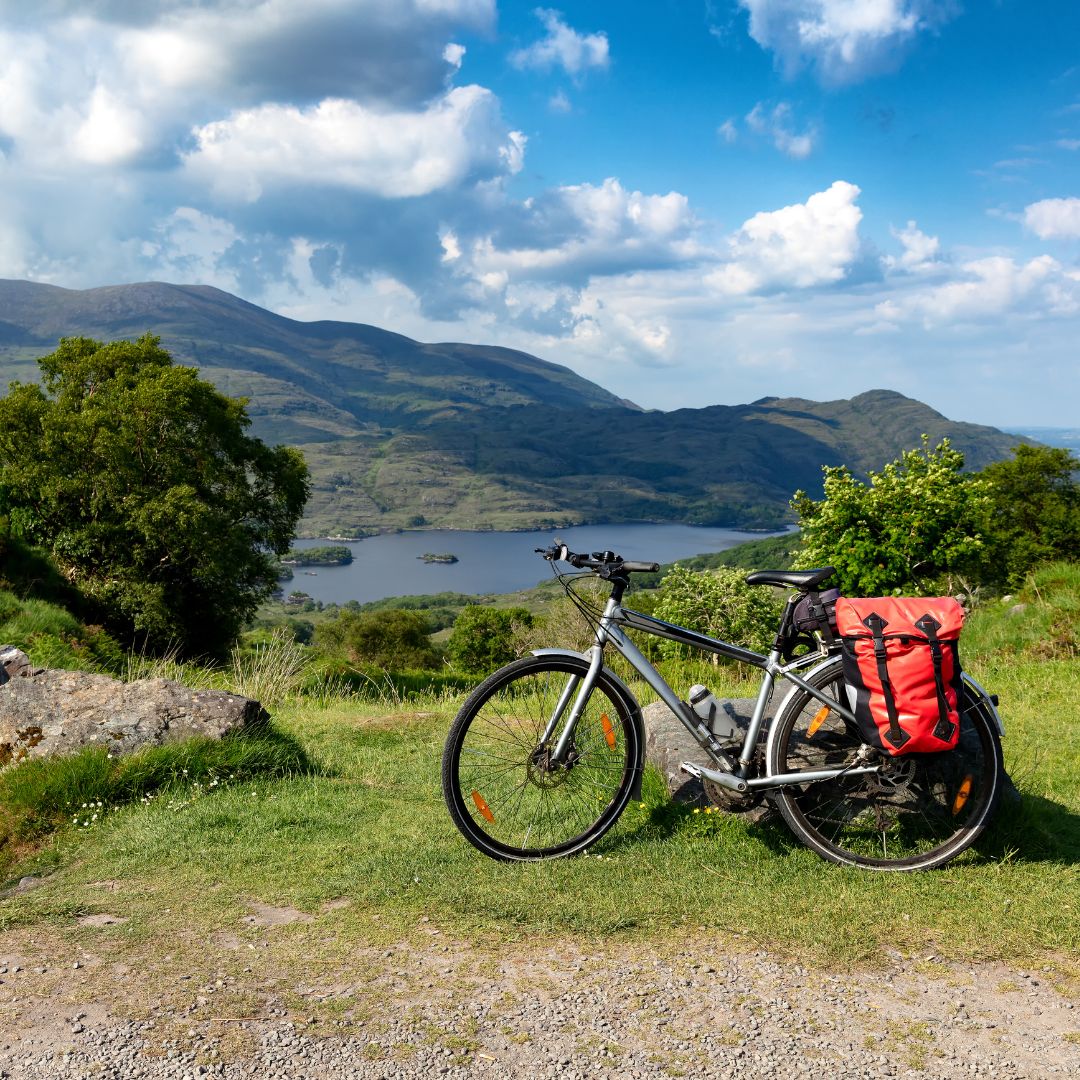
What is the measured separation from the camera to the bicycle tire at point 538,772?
202 inches

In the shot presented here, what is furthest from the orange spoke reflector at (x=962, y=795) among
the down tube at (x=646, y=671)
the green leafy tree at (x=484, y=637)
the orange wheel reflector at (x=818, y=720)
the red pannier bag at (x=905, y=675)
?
the green leafy tree at (x=484, y=637)

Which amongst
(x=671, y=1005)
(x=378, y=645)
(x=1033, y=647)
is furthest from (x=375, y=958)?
(x=378, y=645)

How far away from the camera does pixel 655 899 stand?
4.57m

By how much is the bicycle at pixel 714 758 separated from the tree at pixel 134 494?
2703 cm

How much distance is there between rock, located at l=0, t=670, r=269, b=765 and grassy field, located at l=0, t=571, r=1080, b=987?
0.52 metres

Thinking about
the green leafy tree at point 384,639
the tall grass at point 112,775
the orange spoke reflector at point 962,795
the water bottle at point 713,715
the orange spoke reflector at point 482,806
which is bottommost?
the green leafy tree at point 384,639

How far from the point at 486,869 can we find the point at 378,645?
2538 inches

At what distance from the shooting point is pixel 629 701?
519cm

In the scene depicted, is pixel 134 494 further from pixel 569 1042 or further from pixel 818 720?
pixel 569 1042

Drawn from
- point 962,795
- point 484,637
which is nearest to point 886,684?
point 962,795

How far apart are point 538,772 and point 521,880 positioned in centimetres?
59

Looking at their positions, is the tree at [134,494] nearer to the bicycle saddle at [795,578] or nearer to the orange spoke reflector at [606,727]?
the orange spoke reflector at [606,727]

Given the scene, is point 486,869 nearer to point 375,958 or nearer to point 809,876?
point 375,958

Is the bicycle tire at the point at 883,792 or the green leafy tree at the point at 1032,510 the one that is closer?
the bicycle tire at the point at 883,792
